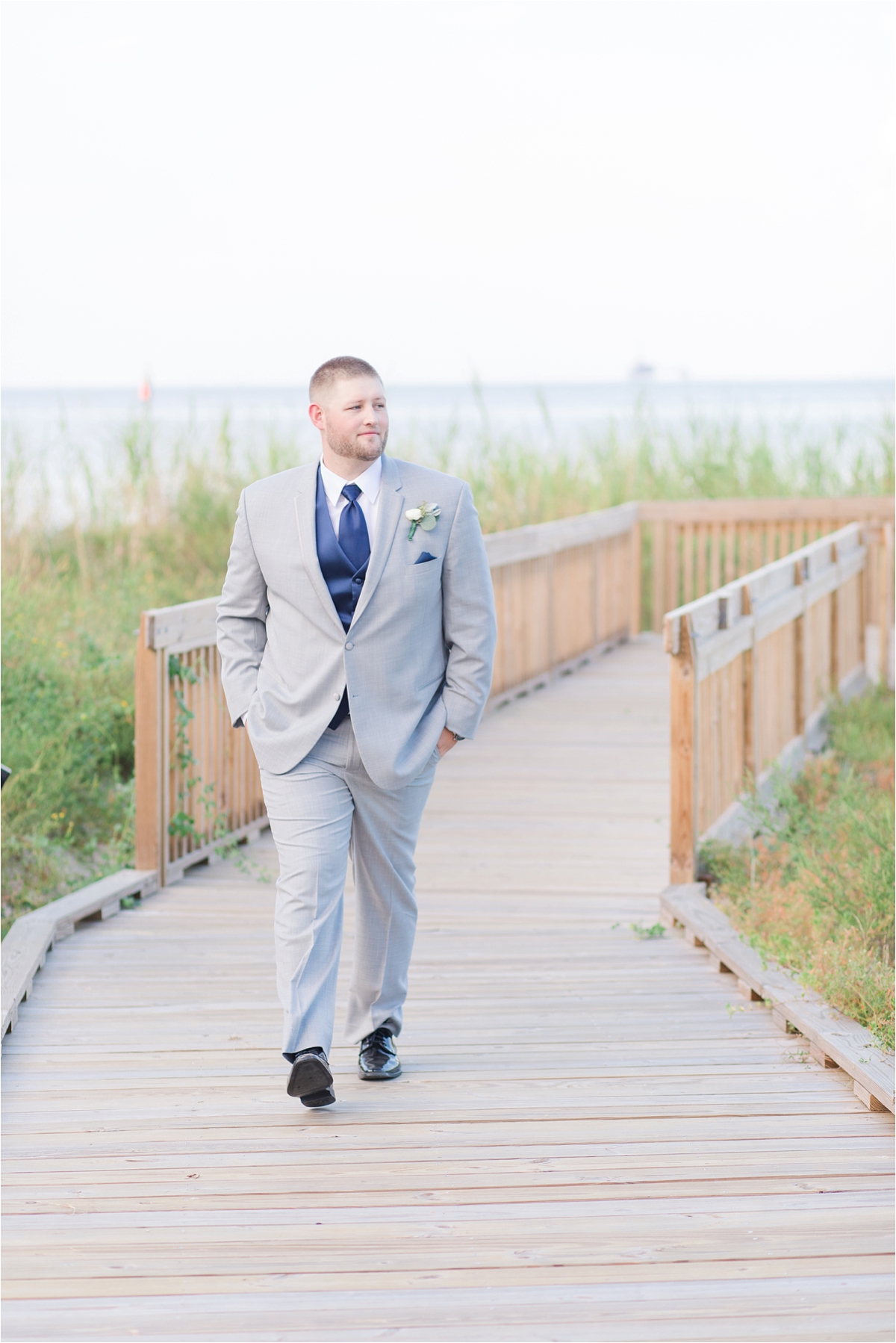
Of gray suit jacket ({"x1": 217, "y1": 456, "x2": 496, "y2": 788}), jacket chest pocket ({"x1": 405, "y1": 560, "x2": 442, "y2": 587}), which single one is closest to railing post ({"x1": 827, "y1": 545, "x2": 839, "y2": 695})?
gray suit jacket ({"x1": 217, "y1": 456, "x2": 496, "y2": 788})

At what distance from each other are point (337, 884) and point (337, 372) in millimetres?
1266

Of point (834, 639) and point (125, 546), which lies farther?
point (125, 546)

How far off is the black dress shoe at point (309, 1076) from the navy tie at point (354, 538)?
1192mm

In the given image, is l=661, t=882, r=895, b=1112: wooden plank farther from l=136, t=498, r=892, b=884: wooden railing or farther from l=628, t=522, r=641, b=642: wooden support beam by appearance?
l=628, t=522, r=641, b=642: wooden support beam

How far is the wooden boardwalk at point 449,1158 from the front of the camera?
2.64 metres

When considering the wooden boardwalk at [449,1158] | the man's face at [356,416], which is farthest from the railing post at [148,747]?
the man's face at [356,416]

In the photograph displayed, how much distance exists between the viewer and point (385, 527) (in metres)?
3.59

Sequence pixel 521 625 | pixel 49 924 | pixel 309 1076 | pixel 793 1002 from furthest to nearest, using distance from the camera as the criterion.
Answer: pixel 521 625, pixel 49 924, pixel 793 1002, pixel 309 1076

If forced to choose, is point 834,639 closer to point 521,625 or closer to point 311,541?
point 521,625

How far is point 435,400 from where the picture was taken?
72.6 meters

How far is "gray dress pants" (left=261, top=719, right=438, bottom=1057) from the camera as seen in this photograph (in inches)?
139

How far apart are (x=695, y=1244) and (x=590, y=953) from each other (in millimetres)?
2187

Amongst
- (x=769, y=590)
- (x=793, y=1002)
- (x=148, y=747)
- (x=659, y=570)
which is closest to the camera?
(x=793, y=1002)

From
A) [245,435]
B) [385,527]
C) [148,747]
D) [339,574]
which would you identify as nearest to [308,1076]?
[339,574]
